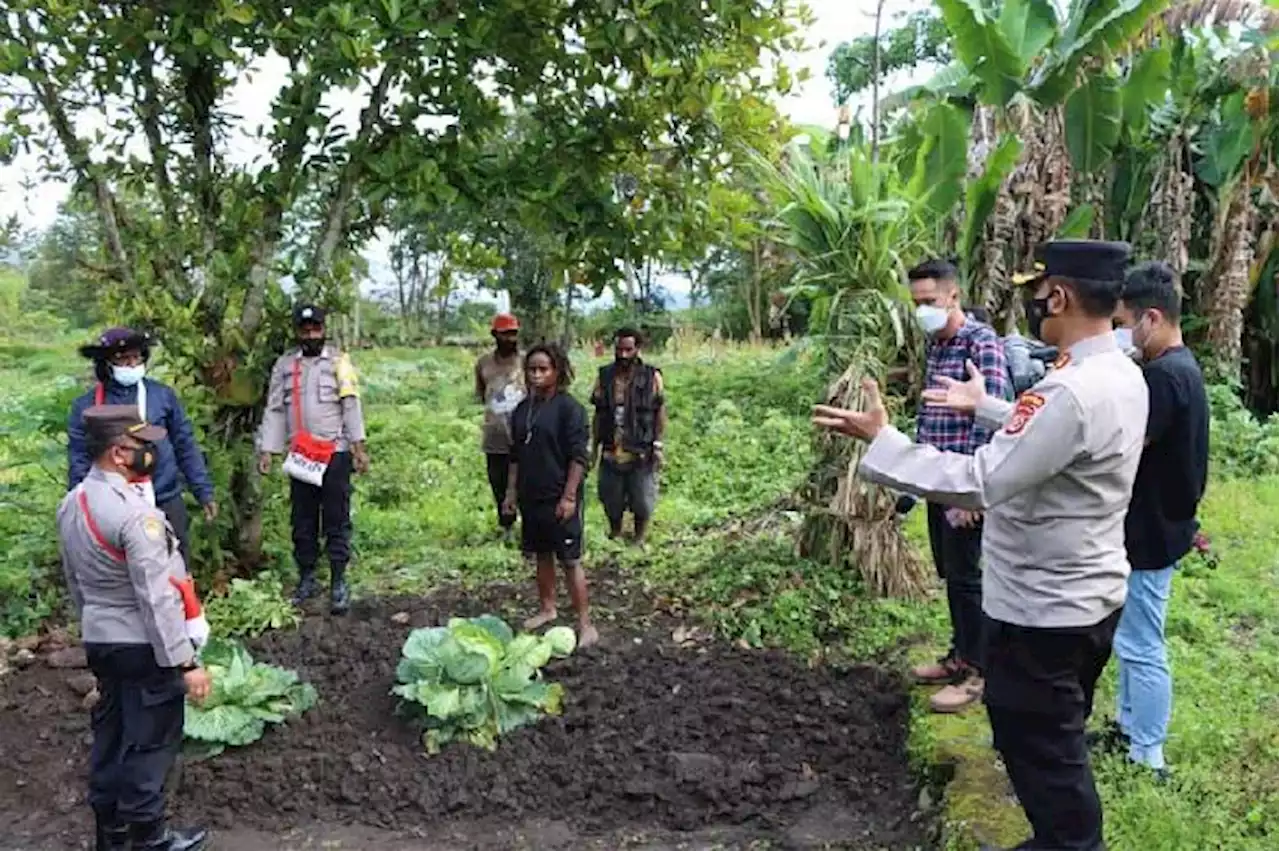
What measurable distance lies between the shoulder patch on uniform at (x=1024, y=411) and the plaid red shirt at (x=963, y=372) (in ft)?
5.32

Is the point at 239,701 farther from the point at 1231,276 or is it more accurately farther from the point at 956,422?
the point at 1231,276

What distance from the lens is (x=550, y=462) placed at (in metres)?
6.02

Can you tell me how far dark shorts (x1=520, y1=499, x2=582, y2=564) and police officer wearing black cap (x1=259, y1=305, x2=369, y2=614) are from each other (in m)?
1.31

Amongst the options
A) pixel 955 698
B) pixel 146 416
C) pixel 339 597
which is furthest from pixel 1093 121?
pixel 146 416

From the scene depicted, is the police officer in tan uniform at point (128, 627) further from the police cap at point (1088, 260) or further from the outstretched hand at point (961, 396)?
the police cap at point (1088, 260)

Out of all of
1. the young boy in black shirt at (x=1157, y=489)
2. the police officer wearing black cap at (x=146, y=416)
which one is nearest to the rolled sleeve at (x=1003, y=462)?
the young boy in black shirt at (x=1157, y=489)

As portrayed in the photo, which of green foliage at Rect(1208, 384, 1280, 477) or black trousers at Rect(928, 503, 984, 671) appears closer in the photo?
black trousers at Rect(928, 503, 984, 671)

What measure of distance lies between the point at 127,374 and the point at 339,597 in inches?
75.2

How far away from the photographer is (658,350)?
21562mm

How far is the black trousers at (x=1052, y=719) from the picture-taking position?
10.6 feet

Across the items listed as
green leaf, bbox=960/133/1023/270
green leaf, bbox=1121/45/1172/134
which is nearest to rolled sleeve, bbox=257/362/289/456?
green leaf, bbox=960/133/1023/270

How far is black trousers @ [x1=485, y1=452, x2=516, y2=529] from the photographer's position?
827 cm

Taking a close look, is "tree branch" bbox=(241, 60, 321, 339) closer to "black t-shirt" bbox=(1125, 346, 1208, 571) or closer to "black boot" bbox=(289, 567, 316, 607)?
"black boot" bbox=(289, 567, 316, 607)

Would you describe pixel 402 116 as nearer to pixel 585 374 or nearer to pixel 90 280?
pixel 90 280
